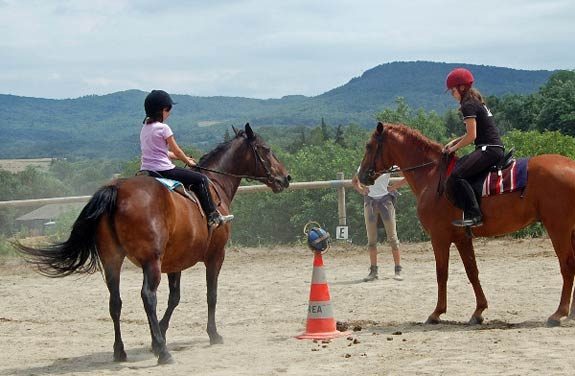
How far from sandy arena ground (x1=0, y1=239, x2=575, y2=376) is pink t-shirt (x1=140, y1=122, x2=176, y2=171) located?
198 cm

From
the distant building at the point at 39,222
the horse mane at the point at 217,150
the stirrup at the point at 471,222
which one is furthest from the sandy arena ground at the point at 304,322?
the distant building at the point at 39,222

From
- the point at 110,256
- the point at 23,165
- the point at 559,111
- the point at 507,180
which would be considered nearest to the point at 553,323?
the point at 507,180

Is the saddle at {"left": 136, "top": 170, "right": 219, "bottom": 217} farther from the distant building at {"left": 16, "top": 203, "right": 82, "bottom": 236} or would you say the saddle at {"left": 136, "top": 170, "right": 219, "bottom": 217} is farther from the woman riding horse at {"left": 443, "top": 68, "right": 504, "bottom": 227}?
the distant building at {"left": 16, "top": 203, "right": 82, "bottom": 236}

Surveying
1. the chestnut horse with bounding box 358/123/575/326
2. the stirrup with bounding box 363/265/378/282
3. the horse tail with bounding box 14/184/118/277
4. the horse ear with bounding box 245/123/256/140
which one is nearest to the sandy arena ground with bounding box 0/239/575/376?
the stirrup with bounding box 363/265/378/282

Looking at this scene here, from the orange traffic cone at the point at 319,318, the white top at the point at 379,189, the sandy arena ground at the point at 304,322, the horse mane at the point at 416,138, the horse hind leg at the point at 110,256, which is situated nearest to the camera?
the sandy arena ground at the point at 304,322

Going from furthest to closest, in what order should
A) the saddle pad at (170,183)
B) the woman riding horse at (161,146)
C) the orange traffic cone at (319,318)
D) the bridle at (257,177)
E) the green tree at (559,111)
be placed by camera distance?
1. the green tree at (559,111)
2. the bridle at (257,177)
3. the orange traffic cone at (319,318)
4. the woman riding horse at (161,146)
5. the saddle pad at (170,183)

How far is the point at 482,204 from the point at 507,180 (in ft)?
1.27

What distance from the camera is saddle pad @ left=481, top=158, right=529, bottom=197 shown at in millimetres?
9766

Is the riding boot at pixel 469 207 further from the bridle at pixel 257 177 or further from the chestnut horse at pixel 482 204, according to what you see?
the bridle at pixel 257 177

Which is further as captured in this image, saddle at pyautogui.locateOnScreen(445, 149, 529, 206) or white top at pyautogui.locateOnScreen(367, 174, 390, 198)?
white top at pyautogui.locateOnScreen(367, 174, 390, 198)

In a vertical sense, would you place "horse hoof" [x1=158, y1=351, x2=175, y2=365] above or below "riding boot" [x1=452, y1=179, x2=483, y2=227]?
below

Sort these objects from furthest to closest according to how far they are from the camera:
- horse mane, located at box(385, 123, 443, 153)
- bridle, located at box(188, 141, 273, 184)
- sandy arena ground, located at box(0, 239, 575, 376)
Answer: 1. horse mane, located at box(385, 123, 443, 153)
2. bridle, located at box(188, 141, 273, 184)
3. sandy arena ground, located at box(0, 239, 575, 376)

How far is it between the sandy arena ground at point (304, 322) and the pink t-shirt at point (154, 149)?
1.98 meters

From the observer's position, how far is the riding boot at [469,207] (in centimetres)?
980
